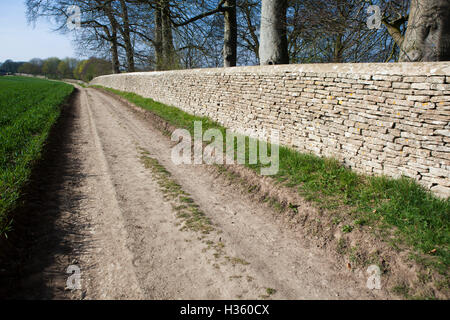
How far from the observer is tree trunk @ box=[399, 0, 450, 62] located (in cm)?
446

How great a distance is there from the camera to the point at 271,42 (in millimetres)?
7508

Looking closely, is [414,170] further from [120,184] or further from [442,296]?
[120,184]

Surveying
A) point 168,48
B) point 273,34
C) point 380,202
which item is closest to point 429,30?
point 380,202

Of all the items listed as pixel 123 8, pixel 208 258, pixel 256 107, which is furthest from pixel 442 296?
pixel 123 8

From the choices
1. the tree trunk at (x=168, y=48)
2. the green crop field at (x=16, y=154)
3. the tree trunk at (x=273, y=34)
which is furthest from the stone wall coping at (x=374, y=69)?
the tree trunk at (x=168, y=48)

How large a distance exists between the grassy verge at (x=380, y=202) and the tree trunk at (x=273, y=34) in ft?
12.8

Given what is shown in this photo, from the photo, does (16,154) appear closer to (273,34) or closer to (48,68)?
(273,34)

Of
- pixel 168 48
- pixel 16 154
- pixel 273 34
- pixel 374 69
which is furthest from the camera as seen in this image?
pixel 168 48

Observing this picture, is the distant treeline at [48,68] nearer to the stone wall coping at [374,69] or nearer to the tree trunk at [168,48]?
the tree trunk at [168,48]

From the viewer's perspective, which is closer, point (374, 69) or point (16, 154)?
point (374, 69)

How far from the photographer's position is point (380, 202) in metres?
3.61

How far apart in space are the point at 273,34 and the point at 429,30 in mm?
3916

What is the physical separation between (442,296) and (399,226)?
90 centimetres

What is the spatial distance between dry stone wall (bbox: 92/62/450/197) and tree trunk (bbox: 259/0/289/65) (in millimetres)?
1142
